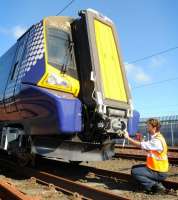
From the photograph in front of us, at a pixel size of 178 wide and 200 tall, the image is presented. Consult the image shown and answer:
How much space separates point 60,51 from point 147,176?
3.40 metres

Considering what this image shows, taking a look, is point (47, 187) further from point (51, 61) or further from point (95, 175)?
point (51, 61)

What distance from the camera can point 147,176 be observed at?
6816 mm

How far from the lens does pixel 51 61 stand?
828 cm

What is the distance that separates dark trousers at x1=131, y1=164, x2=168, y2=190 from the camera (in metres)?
6.80

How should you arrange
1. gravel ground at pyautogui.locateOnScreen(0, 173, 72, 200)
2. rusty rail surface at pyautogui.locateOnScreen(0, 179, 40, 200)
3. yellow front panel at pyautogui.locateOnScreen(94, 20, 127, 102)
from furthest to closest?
1. yellow front panel at pyautogui.locateOnScreen(94, 20, 127, 102)
2. gravel ground at pyautogui.locateOnScreen(0, 173, 72, 200)
3. rusty rail surface at pyautogui.locateOnScreen(0, 179, 40, 200)

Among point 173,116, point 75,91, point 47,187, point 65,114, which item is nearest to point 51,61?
point 75,91

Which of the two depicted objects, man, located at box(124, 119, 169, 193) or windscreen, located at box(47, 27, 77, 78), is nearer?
man, located at box(124, 119, 169, 193)

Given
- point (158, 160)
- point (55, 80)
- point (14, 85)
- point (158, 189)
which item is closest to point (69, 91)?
point (55, 80)

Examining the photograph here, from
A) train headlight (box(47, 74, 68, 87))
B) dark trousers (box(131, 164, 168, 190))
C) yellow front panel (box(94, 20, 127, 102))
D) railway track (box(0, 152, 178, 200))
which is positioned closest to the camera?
railway track (box(0, 152, 178, 200))

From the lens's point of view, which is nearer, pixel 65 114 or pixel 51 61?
pixel 65 114

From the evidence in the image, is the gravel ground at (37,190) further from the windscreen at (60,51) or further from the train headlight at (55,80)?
the windscreen at (60,51)

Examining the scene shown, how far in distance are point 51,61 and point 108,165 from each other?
4475 mm

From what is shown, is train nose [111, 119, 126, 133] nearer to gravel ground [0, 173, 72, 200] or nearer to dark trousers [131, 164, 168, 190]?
dark trousers [131, 164, 168, 190]

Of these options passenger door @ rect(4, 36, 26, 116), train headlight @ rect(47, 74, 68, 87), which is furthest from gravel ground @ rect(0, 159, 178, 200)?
train headlight @ rect(47, 74, 68, 87)
